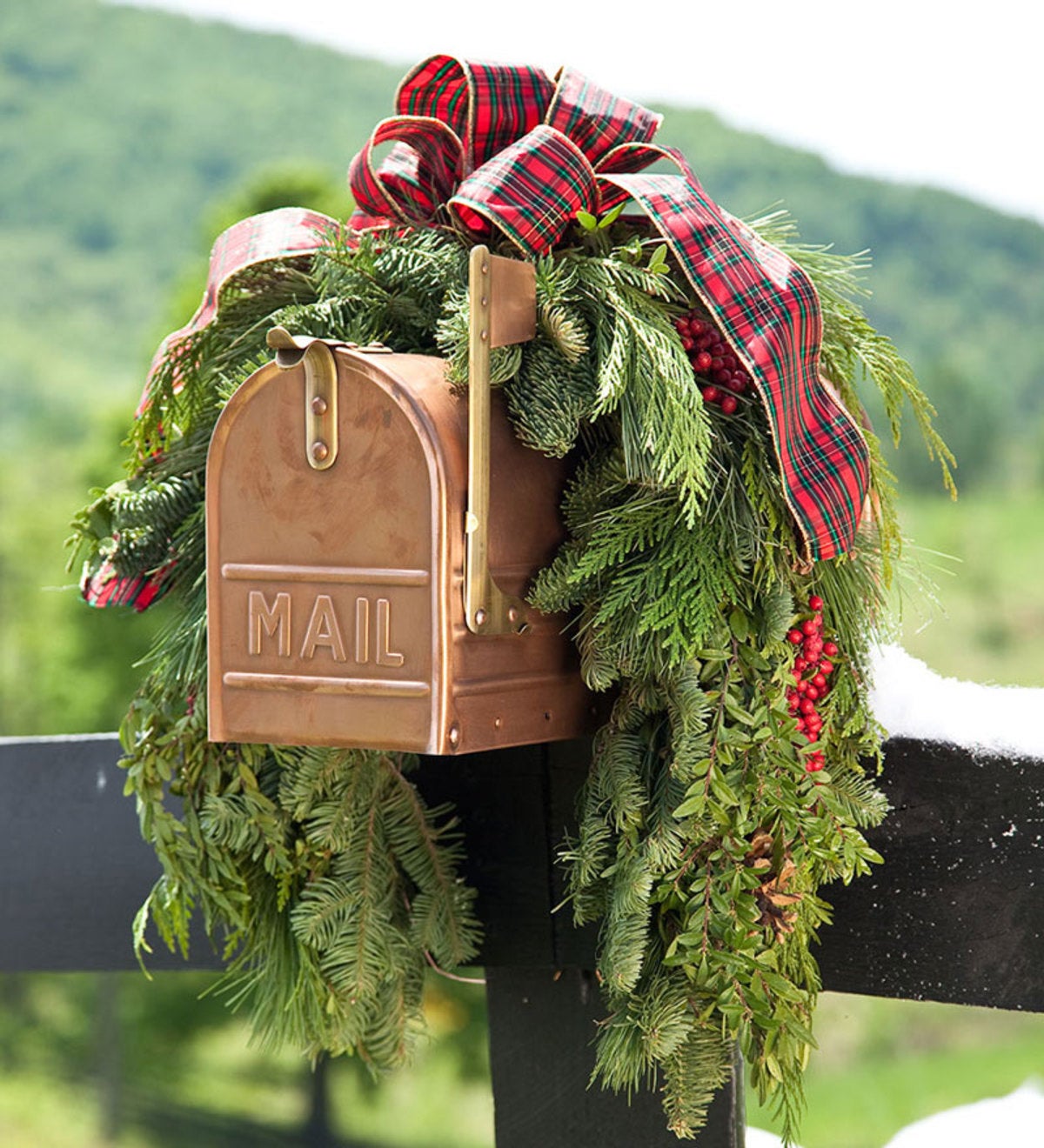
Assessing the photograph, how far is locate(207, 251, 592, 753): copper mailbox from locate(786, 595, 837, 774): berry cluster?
13 cm

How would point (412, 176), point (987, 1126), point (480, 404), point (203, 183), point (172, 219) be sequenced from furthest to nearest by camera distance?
point (203, 183) < point (172, 219) < point (987, 1126) < point (412, 176) < point (480, 404)

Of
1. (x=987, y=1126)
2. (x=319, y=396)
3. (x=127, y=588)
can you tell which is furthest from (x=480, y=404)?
(x=987, y=1126)

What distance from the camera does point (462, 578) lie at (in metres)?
0.58

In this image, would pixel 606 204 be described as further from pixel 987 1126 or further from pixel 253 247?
pixel 987 1126

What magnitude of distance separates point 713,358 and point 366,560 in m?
0.20

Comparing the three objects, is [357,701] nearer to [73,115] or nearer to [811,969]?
[811,969]

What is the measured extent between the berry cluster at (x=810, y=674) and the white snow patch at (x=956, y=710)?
0.06 m

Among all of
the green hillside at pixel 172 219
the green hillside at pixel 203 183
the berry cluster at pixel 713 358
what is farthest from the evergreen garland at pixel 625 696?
the green hillside at pixel 203 183

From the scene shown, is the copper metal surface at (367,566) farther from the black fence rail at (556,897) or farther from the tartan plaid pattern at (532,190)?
the black fence rail at (556,897)

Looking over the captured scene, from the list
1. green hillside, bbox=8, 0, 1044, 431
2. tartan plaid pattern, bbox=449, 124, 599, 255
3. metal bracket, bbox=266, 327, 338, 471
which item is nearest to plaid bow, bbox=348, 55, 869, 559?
tartan plaid pattern, bbox=449, 124, 599, 255

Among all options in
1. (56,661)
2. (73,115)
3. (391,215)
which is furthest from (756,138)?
(391,215)

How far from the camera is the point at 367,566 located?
1.92 ft

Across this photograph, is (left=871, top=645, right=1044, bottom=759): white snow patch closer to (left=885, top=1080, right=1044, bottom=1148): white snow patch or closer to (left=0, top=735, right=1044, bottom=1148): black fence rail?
(left=0, top=735, right=1044, bottom=1148): black fence rail

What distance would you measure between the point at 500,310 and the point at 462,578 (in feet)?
0.40
